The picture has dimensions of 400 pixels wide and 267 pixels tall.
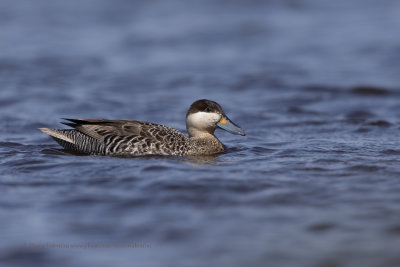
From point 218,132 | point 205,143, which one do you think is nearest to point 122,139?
point 205,143

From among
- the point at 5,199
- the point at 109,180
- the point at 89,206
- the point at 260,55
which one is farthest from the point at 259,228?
the point at 260,55

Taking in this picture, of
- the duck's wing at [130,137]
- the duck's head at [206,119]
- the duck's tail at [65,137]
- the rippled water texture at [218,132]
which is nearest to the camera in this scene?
the rippled water texture at [218,132]

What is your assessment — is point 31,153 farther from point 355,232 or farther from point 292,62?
point 292,62

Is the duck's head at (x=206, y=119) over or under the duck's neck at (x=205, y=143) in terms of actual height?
over

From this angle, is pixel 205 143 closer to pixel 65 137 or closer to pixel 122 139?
pixel 122 139

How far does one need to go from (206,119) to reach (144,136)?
1090 millimetres

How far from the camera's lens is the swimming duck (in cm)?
978

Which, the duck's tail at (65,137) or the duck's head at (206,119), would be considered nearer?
the duck's tail at (65,137)

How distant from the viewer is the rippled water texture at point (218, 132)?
20.4ft

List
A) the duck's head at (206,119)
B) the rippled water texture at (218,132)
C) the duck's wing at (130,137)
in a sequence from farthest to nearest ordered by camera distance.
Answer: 1. the duck's head at (206,119)
2. the duck's wing at (130,137)
3. the rippled water texture at (218,132)

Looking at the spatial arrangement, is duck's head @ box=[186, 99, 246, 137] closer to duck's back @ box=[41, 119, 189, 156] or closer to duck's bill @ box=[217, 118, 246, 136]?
duck's bill @ box=[217, 118, 246, 136]

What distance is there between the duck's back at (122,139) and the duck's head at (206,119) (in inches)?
13.9

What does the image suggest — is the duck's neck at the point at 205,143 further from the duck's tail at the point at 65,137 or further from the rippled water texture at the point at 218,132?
the duck's tail at the point at 65,137

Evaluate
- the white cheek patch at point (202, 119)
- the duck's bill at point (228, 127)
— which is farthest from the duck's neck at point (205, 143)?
the duck's bill at point (228, 127)
